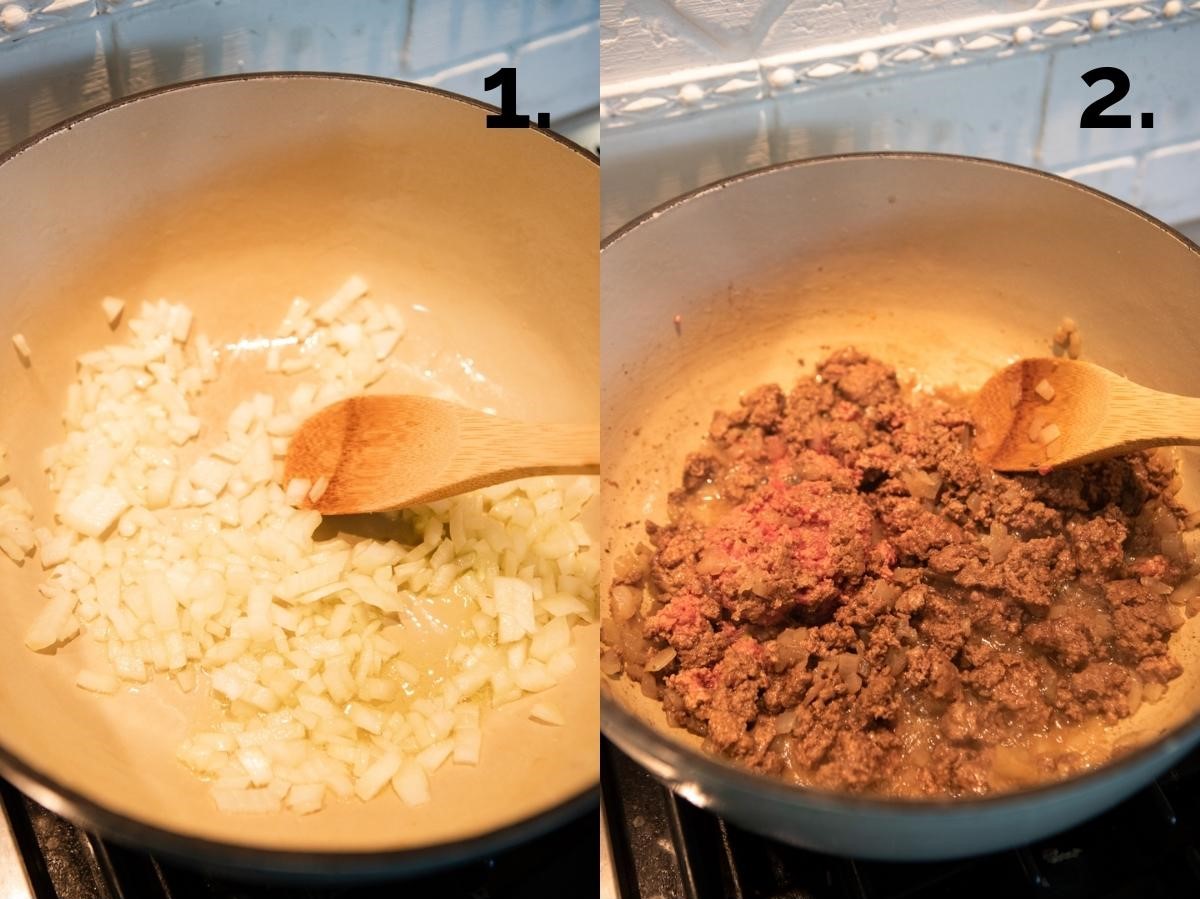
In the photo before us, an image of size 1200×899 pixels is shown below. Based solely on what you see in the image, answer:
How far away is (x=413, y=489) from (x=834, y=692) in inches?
14.3

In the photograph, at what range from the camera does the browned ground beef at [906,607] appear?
2.10 ft

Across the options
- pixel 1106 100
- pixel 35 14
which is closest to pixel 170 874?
pixel 35 14

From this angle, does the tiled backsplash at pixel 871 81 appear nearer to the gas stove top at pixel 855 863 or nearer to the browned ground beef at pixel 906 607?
the browned ground beef at pixel 906 607

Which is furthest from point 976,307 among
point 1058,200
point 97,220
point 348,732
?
point 97,220

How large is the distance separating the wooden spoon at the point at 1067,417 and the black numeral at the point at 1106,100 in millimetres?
368

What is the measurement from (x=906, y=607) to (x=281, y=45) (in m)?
0.77

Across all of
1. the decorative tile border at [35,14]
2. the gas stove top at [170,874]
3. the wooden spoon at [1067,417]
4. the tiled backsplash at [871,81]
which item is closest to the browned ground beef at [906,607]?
the wooden spoon at [1067,417]

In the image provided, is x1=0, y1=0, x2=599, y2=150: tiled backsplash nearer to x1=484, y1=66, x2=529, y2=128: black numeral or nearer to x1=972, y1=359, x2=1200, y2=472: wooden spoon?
x1=484, y1=66, x2=529, y2=128: black numeral

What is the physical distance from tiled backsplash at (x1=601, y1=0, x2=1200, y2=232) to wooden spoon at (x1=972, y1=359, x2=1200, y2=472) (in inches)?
12.1

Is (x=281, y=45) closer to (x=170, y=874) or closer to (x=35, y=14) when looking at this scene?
(x=35, y=14)

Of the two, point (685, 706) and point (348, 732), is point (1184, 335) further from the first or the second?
point (348, 732)

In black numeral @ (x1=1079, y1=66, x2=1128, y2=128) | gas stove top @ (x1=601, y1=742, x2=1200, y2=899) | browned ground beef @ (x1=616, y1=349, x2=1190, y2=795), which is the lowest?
gas stove top @ (x1=601, y1=742, x2=1200, y2=899)

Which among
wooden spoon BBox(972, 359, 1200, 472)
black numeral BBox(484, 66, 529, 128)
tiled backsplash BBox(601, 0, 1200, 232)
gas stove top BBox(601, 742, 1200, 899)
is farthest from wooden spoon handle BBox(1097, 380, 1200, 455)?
black numeral BBox(484, 66, 529, 128)

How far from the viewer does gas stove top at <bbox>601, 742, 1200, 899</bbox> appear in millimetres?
601
